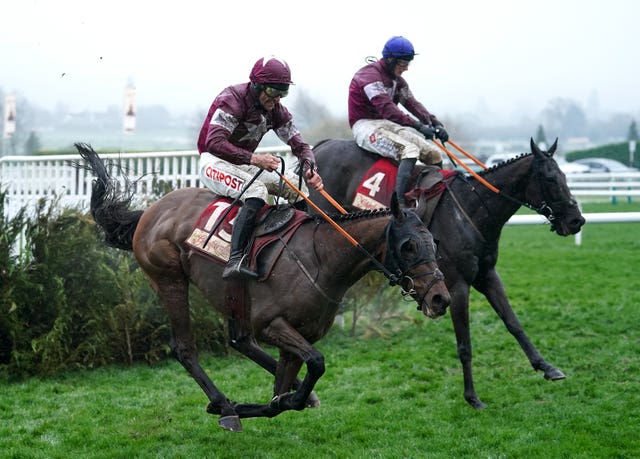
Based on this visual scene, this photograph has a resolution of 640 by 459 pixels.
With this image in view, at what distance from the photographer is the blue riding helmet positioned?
307 inches

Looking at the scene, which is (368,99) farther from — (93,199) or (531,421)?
(531,421)

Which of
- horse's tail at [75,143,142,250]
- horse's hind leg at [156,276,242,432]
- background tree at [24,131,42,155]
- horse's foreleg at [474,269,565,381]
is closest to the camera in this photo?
horse's hind leg at [156,276,242,432]

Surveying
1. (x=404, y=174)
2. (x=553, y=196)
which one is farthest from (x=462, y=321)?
(x=404, y=174)

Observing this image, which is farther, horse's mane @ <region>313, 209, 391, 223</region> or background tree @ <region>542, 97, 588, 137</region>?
background tree @ <region>542, 97, 588, 137</region>

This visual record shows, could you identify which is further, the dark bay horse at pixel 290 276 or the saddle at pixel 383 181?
the saddle at pixel 383 181

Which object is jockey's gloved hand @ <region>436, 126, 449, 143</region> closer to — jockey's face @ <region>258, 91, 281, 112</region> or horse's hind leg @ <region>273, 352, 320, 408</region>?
jockey's face @ <region>258, 91, 281, 112</region>

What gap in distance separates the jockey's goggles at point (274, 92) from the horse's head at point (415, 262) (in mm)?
1242

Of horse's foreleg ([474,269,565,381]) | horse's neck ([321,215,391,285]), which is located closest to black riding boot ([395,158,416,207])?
horse's foreleg ([474,269,565,381])

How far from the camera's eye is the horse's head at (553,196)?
7039 millimetres

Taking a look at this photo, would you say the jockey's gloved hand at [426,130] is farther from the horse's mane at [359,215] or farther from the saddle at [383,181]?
the horse's mane at [359,215]

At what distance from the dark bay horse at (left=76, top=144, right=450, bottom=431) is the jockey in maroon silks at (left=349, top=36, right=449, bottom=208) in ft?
7.13

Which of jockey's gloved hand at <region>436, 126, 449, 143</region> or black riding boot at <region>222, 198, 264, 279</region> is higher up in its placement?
jockey's gloved hand at <region>436, 126, 449, 143</region>

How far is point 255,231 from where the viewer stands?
5.79 meters

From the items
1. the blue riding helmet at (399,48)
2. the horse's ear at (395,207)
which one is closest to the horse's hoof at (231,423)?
the horse's ear at (395,207)
